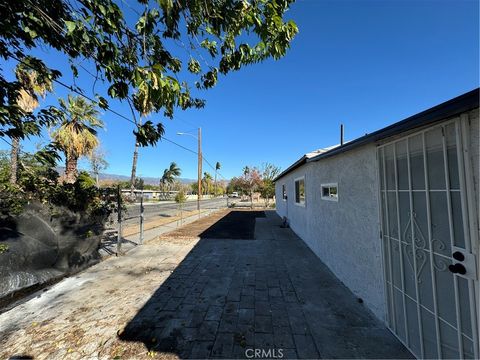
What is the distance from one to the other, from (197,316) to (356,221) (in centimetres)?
302

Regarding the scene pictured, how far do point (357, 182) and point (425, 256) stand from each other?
1.76m

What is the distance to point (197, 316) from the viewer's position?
Result: 11.0ft

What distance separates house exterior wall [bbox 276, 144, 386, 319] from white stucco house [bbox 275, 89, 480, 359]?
0.02m

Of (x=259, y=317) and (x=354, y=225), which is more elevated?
Answer: (x=354, y=225)

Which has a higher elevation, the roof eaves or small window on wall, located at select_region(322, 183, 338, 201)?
the roof eaves

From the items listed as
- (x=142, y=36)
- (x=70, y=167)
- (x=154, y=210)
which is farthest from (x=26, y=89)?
(x=154, y=210)

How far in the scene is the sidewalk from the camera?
8.74ft

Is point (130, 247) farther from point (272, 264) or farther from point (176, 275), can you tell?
point (272, 264)

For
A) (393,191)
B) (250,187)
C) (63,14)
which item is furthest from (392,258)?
(250,187)

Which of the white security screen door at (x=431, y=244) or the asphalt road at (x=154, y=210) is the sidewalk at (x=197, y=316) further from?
the asphalt road at (x=154, y=210)
